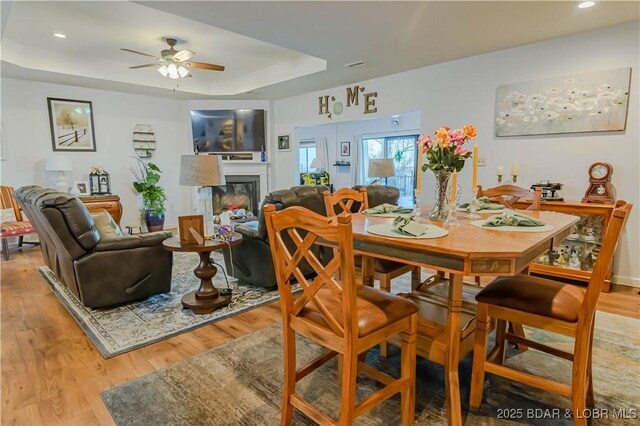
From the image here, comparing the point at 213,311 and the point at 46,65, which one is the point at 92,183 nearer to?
the point at 46,65

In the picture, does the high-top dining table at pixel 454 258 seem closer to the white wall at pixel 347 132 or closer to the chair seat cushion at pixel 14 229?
the chair seat cushion at pixel 14 229

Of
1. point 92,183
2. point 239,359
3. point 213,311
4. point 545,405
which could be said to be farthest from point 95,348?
point 92,183

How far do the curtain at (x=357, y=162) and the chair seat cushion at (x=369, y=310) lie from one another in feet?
22.7

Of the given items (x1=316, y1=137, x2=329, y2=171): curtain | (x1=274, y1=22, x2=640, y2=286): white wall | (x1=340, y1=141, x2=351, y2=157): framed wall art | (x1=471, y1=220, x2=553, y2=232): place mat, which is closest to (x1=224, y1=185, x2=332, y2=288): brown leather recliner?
(x1=471, y1=220, x2=553, y2=232): place mat

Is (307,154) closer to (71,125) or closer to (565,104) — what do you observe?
(71,125)

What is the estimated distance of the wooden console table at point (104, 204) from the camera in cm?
530

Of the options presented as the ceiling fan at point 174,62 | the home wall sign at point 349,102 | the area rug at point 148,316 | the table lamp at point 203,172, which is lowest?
the area rug at point 148,316

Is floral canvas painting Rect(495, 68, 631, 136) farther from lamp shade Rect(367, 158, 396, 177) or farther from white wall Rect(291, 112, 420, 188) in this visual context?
white wall Rect(291, 112, 420, 188)

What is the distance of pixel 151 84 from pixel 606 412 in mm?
6661

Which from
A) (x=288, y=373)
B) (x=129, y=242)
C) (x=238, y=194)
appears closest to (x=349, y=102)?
(x=238, y=194)

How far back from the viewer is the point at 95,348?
2287 mm

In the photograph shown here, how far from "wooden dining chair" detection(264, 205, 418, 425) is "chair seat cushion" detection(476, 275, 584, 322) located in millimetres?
412

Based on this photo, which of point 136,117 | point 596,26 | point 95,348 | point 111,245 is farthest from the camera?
point 136,117

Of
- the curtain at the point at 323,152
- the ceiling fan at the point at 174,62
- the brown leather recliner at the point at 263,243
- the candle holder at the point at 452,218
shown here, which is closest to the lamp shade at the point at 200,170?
the brown leather recliner at the point at 263,243
